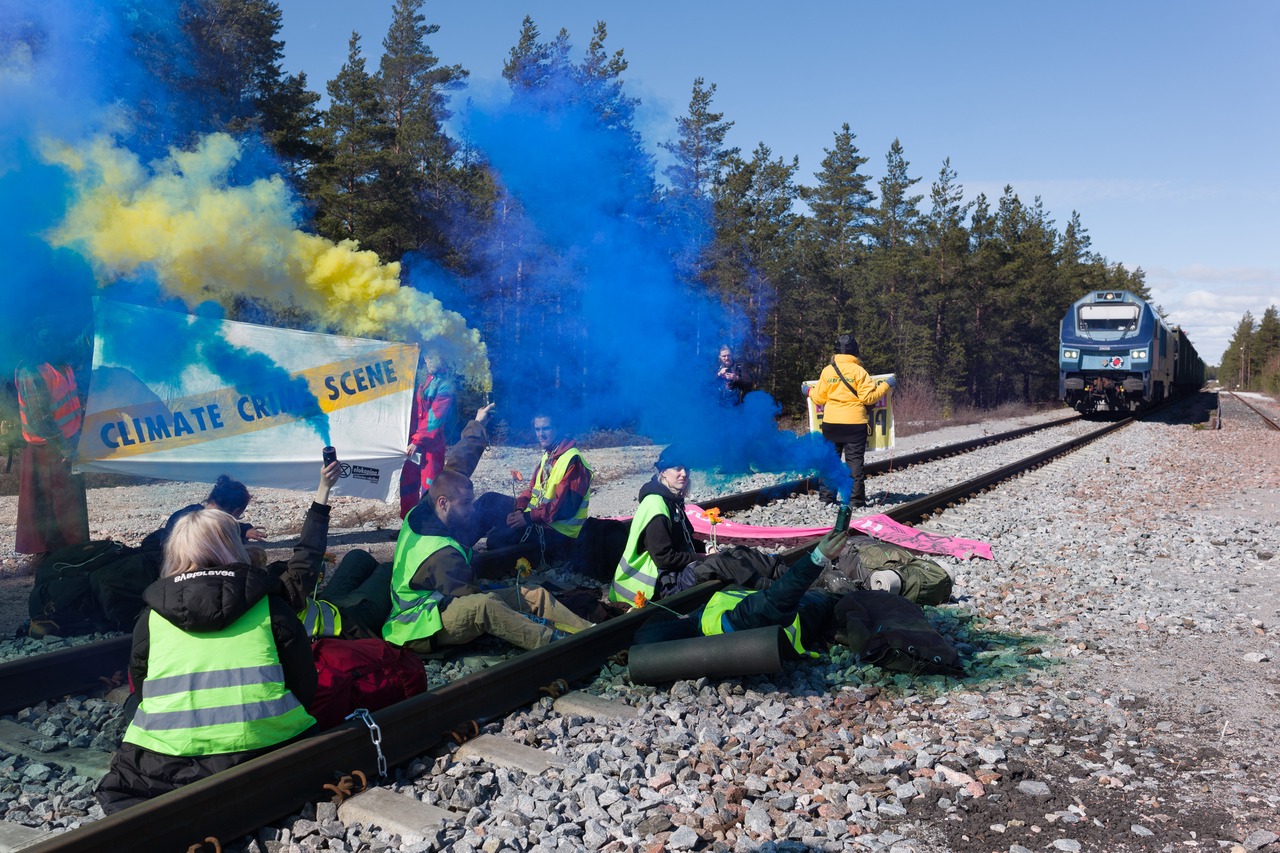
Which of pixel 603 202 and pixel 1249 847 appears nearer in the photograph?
pixel 1249 847

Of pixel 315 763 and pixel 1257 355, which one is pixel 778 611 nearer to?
pixel 315 763

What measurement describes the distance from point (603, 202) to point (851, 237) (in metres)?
39.8

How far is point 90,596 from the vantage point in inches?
246

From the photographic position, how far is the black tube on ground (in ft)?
16.7

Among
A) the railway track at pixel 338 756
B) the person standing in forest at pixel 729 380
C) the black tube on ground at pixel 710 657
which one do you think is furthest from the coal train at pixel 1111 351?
the black tube on ground at pixel 710 657

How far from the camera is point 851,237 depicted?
155ft

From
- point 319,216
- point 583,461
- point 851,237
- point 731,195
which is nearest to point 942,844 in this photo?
point 583,461

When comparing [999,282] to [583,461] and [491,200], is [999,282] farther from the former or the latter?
[583,461]

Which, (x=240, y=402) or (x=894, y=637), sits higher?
(x=240, y=402)

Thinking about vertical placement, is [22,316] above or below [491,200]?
below

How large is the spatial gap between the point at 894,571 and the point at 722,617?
2066 mm

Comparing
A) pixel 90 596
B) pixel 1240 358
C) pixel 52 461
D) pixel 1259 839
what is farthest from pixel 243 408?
pixel 1240 358

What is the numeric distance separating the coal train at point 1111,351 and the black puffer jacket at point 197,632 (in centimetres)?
3076

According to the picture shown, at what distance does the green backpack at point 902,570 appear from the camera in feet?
23.3
